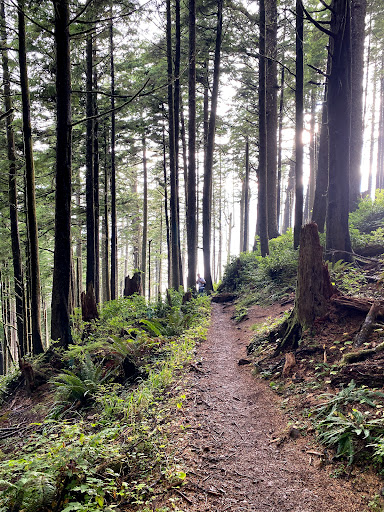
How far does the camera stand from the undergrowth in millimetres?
2395

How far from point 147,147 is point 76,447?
2099cm

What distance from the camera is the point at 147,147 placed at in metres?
21.6

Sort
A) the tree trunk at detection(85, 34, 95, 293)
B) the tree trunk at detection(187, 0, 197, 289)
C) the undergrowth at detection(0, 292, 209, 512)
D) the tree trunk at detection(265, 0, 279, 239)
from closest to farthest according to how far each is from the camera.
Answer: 1. the undergrowth at detection(0, 292, 209, 512)
2. the tree trunk at detection(85, 34, 95, 293)
3. the tree trunk at detection(187, 0, 197, 289)
4. the tree trunk at detection(265, 0, 279, 239)

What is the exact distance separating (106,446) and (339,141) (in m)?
8.78

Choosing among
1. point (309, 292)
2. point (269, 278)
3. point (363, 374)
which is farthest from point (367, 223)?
point (363, 374)

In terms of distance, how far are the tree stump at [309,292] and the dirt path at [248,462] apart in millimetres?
1100

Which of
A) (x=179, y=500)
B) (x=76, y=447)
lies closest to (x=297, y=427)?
(x=179, y=500)

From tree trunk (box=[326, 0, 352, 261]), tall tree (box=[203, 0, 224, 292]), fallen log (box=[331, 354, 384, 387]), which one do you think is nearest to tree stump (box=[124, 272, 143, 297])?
tall tree (box=[203, 0, 224, 292])

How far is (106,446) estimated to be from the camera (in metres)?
3.01

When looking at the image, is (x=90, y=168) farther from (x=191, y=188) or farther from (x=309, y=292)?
(x=309, y=292)

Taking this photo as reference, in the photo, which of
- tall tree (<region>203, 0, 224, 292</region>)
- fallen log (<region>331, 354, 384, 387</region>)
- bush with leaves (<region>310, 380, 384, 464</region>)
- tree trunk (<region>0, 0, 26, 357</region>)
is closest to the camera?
bush with leaves (<region>310, 380, 384, 464</region>)

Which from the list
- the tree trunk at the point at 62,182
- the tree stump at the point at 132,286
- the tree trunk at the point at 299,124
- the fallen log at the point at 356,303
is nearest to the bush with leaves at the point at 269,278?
the tree trunk at the point at 299,124

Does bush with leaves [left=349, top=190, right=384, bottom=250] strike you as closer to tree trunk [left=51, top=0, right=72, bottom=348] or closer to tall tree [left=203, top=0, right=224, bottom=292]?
tall tree [left=203, top=0, right=224, bottom=292]

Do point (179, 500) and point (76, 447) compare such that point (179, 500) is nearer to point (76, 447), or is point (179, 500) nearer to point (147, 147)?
Result: point (76, 447)
